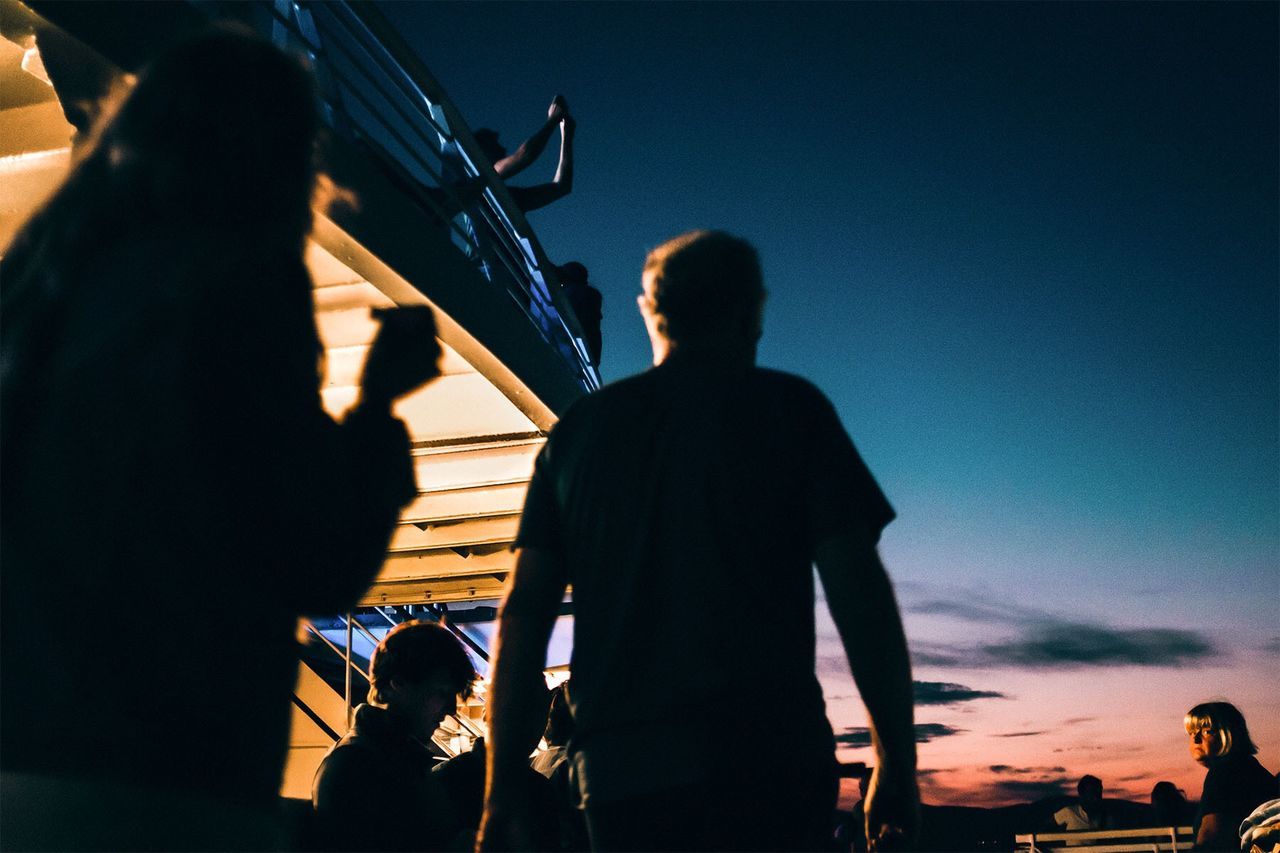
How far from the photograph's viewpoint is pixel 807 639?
6.00 feet

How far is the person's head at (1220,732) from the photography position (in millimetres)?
5316

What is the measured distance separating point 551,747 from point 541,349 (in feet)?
10.1

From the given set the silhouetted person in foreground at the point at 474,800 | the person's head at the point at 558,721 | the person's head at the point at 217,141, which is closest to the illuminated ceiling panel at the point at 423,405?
the person's head at the point at 217,141

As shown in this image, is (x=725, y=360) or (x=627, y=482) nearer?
(x=627, y=482)

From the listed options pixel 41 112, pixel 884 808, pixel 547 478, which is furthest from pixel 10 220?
pixel 884 808

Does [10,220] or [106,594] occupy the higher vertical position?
[10,220]

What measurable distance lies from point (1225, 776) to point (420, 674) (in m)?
4.35

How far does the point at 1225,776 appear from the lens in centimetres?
526

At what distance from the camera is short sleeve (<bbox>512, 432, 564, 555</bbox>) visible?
2.15 meters

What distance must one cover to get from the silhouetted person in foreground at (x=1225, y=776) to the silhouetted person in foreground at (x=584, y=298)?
645 cm

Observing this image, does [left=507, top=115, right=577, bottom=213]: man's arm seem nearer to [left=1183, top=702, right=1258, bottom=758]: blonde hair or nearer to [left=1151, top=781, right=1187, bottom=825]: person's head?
[left=1183, top=702, right=1258, bottom=758]: blonde hair

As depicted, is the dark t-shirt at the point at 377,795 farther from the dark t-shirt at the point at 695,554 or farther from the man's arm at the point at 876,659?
the man's arm at the point at 876,659

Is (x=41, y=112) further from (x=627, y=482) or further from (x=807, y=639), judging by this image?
(x=807, y=639)

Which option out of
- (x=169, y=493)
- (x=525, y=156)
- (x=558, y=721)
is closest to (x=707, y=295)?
(x=169, y=493)
